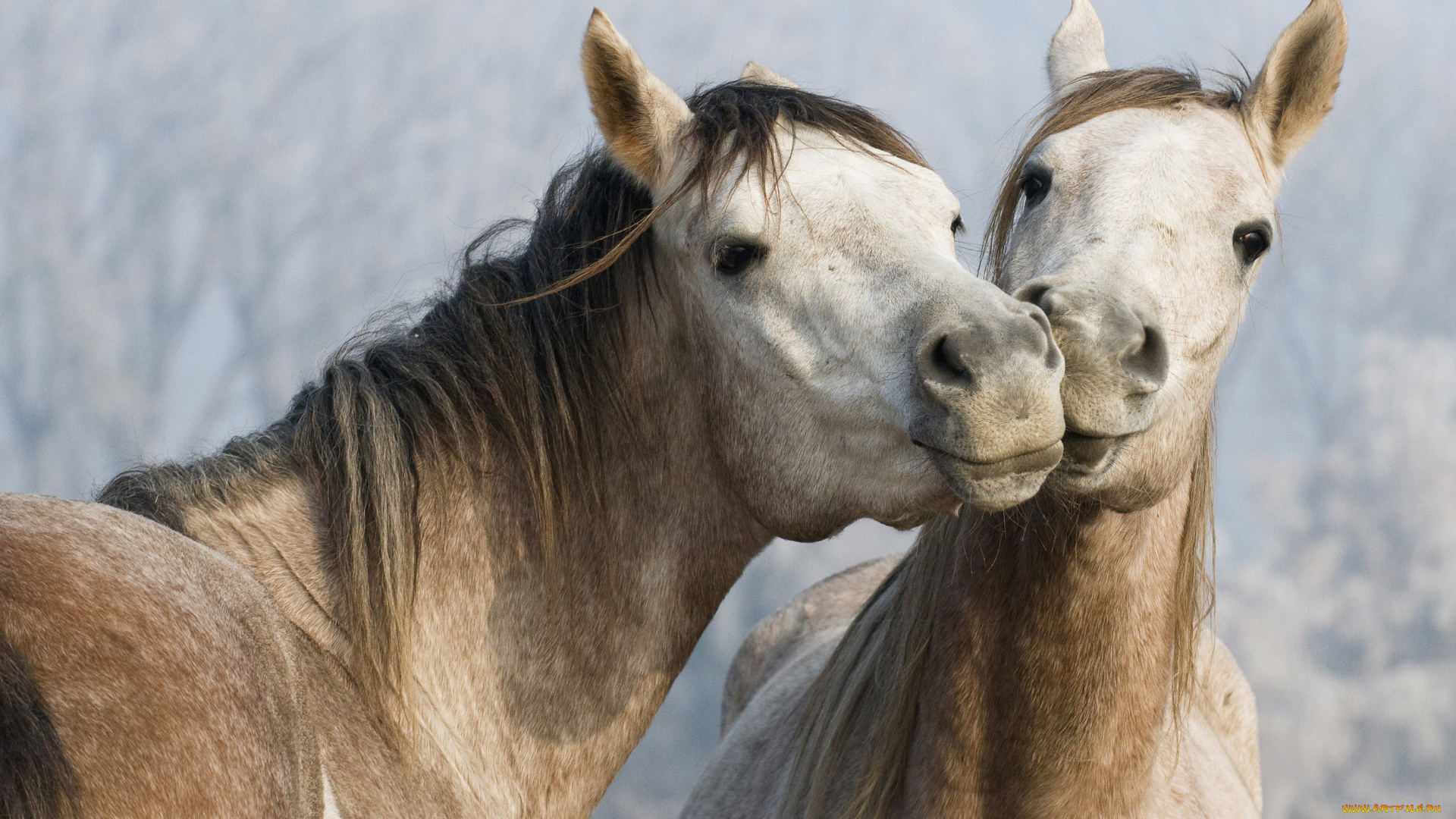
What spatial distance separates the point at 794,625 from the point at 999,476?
457 centimetres

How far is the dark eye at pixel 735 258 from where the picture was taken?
9.13ft

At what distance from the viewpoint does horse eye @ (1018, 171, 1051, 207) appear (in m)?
3.48

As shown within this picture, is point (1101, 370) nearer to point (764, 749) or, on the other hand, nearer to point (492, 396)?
point (492, 396)

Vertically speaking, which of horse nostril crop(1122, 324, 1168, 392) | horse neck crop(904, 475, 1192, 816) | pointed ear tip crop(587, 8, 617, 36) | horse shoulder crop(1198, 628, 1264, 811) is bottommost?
horse shoulder crop(1198, 628, 1264, 811)

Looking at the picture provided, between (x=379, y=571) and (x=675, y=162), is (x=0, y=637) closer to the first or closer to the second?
(x=379, y=571)

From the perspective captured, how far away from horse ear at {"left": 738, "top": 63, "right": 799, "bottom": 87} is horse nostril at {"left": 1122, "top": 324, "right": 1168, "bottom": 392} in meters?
1.42

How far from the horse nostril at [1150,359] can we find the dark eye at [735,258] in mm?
1028

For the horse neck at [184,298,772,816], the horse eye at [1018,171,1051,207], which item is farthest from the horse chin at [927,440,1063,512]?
the horse eye at [1018,171,1051,207]

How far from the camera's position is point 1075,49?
4.22 m

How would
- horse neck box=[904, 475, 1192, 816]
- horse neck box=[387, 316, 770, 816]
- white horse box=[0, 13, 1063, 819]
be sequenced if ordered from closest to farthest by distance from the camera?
1. white horse box=[0, 13, 1063, 819]
2. horse neck box=[387, 316, 770, 816]
3. horse neck box=[904, 475, 1192, 816]

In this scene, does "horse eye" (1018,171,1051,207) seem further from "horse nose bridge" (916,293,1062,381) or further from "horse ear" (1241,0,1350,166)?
"horse nose bridge" (916,293,1062,381)

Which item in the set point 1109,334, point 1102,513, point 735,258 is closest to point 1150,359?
point 1109,334

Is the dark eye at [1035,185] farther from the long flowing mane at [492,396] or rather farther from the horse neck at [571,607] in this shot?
the horse neck at [571,607]

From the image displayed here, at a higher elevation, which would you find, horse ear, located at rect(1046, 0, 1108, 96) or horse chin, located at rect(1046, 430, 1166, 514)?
horse ear, located at rect(1046, 0, 1108, 96)
